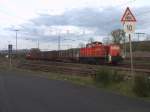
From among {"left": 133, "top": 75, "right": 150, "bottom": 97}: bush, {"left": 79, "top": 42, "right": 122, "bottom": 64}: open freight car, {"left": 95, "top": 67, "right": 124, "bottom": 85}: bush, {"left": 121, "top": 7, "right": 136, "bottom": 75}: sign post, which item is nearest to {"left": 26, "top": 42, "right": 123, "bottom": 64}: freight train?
{"left": 79, "top": 42, "right": 122, "bottom": 64}: open freight car

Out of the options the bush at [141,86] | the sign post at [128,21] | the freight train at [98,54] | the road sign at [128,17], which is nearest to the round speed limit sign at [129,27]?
the sign post at [128,21]

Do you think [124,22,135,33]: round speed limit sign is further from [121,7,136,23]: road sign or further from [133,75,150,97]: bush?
[133,75,150,97]: bush

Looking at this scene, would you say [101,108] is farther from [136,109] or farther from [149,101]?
[149,101]

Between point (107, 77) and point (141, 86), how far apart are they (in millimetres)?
5203

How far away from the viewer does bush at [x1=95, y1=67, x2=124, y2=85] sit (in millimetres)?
20562

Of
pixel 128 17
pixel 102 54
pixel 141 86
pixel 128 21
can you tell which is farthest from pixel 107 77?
pixel 102 54

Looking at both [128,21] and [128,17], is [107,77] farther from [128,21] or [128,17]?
[128,17]

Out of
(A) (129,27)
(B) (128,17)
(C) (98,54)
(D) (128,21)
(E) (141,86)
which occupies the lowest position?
(E) (141,86)

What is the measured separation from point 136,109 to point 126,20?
273 inches

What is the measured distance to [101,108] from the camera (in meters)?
12.0

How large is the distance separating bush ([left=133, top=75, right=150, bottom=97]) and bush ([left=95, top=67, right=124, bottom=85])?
4287 mm

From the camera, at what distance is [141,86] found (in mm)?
15648

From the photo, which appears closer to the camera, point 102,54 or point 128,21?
point 128,21

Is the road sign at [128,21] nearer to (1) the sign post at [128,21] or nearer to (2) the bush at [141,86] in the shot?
(1) the sign post at [128,21]
